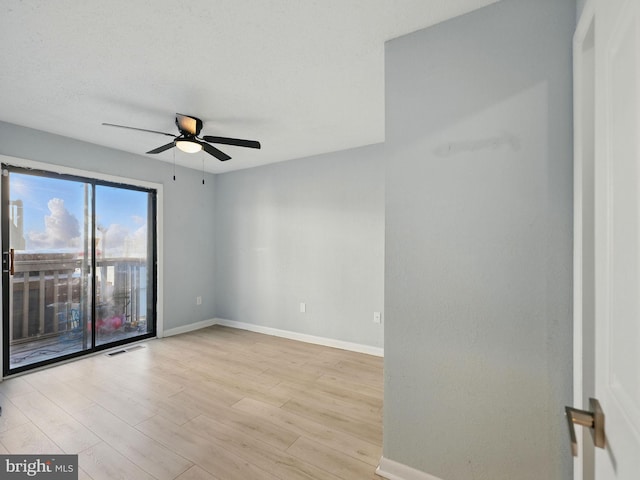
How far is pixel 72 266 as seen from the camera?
3.29 metres

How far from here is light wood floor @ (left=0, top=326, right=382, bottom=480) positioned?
171cm

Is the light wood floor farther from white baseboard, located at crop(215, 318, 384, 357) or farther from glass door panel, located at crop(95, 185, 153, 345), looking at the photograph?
glass door panel, located at crop(95, 185, 153, 345)

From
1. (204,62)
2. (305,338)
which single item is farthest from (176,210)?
(204,62)

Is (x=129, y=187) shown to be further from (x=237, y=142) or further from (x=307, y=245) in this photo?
(x=307, y=245)

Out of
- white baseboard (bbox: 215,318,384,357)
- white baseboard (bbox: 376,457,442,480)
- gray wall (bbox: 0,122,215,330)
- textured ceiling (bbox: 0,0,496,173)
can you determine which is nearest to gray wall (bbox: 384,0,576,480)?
white baseboard (bbox: 376,457,442,480)

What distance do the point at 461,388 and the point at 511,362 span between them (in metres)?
0.27

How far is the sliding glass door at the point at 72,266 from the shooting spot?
114 inches

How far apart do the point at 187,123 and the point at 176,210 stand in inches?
82.4

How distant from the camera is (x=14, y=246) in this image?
2854 millimetres

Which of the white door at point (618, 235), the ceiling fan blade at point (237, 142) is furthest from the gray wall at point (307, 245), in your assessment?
the white door at point (618, 235)

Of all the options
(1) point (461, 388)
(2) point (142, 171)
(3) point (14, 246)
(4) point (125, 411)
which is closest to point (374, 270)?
(1) point (461, 388)

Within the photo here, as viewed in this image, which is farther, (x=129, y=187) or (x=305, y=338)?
(x=305, y=338)

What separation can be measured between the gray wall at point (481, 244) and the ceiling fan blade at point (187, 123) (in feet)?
5.74

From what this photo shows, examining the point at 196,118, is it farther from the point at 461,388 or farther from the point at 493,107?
the point at 461,388
